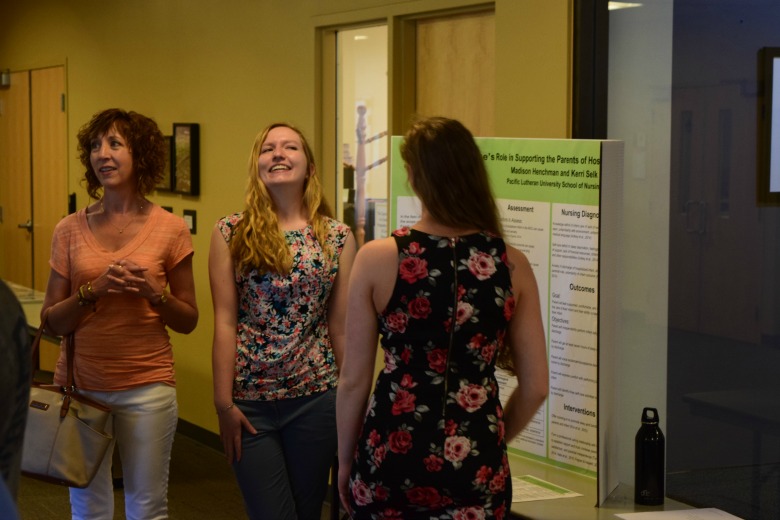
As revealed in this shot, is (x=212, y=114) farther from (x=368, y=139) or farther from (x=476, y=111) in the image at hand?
(x=476, y=111)

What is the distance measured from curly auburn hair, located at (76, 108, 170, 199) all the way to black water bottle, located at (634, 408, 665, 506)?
168 centimetres

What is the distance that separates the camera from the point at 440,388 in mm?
2143

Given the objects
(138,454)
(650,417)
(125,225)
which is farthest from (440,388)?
(125,225)

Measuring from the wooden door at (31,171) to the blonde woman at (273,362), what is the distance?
5.32 m

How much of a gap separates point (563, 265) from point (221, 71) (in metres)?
3.45

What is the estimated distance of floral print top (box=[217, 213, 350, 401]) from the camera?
9.53 feet

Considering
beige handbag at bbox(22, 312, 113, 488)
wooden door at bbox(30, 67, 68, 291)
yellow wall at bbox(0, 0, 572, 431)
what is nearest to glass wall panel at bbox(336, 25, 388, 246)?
yellow wall at bbox(0, 0, 572, 431)

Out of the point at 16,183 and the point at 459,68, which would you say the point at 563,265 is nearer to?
the point at 459,68

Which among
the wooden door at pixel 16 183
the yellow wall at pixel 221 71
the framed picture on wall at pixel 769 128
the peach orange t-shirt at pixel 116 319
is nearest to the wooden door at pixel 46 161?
the wooden door at pixel 16 183

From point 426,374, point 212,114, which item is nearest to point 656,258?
point 426,374

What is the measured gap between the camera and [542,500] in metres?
2.68

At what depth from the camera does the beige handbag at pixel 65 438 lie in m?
2.95

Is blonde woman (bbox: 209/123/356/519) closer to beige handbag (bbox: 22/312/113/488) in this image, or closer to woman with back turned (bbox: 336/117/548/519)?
beige handbag (bbox: 22/312/113/488)

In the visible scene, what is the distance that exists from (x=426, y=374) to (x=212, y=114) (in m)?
4.03
